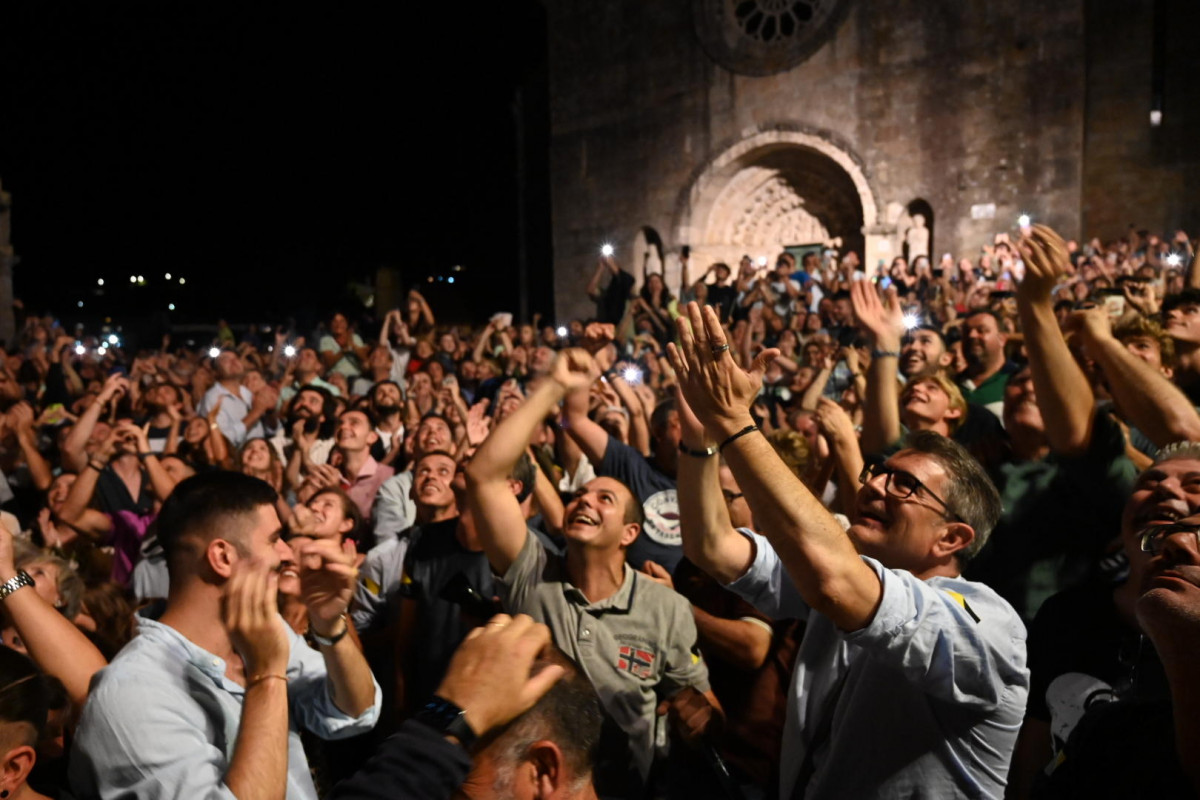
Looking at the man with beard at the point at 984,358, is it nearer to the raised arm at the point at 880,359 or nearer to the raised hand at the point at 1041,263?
the raised arm at the point at 880,359

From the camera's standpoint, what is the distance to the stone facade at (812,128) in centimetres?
1451

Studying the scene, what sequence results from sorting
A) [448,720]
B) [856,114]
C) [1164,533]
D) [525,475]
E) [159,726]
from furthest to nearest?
[856,114] → [525,475] → [159,726] → [448,720] → [1164,533]

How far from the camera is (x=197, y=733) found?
1.91 metres

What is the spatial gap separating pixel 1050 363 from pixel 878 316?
2.34 feet

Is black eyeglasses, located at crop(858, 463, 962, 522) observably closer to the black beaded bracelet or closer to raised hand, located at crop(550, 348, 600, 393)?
the black beaded bracelet

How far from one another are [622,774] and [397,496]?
7.29 feet

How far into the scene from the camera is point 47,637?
Result: 7.70ft

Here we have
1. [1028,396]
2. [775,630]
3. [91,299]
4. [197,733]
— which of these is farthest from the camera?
[91,299]

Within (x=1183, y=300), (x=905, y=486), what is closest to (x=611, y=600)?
(x=905, y=486)

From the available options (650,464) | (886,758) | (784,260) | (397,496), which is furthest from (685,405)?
(784,260)

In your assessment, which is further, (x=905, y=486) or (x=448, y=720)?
(x=905, y=486)

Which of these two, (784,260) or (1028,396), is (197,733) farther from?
(784,260)

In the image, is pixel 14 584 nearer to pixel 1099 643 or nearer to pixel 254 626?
pixel 254 626

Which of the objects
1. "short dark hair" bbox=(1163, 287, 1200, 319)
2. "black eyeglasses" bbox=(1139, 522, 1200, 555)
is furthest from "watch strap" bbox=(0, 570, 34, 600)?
"short dark hair" bbox=(1163, 287, 1200, 319)
